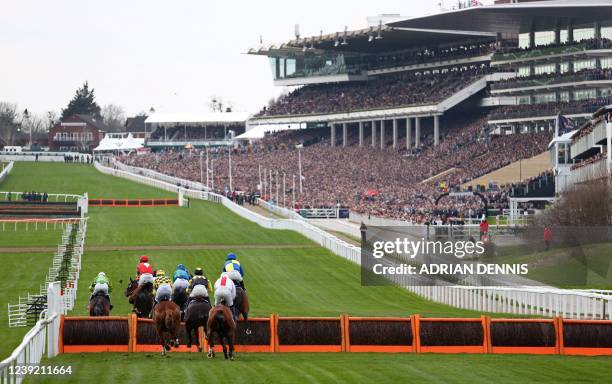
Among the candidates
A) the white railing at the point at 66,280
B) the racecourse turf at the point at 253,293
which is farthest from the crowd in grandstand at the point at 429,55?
the white railing at the point at 66,280

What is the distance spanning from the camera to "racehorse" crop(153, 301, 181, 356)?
2170 centimetres

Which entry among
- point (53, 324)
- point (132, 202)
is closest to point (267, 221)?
point (132, 202)

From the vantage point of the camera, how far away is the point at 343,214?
79.8m

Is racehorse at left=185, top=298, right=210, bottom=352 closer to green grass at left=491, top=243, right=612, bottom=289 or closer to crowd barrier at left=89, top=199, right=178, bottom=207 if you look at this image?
green grass at left=491, top=243, right=612, bottom=289

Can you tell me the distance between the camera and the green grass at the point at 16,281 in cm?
2700

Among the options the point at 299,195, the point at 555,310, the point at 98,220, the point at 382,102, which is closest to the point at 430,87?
the point at 382,102

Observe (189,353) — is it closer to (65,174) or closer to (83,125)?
(65,174)

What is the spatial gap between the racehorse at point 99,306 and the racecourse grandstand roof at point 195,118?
142853 millimetres

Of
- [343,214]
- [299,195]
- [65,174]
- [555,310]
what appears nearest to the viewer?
[555,310]

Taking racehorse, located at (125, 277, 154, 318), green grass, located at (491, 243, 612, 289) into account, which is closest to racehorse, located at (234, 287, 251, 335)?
racehorse, located at (125, 277, 154, 318)

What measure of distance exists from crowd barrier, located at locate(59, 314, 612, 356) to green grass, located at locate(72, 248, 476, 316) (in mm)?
5989

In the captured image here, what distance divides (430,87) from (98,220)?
49.7 meters

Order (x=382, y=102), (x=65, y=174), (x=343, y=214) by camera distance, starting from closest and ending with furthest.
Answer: (x=343, y=214) → (x=65, y=174) → (x=382, y=102)

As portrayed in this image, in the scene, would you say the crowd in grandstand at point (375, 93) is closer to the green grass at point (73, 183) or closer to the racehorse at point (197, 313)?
the green grass at point (73, 183)
